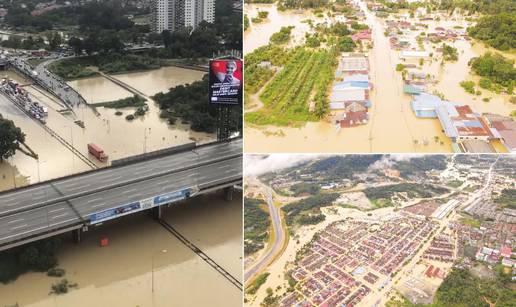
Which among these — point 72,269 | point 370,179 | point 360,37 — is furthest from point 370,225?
point 360,37

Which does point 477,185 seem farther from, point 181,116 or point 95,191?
point 181,116

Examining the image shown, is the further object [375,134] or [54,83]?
[54,83]

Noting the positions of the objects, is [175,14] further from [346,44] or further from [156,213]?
[156,213]

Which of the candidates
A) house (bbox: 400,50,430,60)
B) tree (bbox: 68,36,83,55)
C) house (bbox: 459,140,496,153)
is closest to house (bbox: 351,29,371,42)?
house (bbox: 400,50,430,60)

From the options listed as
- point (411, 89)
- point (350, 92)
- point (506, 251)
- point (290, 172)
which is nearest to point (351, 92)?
point (350, 92)

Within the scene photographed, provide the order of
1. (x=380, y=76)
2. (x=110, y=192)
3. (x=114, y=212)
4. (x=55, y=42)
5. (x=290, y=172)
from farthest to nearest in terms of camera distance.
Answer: (x=55, y=42) < (x=380, y=76) < (x=110, y=192) < (x=114, y=212) < (x=290, y=172)

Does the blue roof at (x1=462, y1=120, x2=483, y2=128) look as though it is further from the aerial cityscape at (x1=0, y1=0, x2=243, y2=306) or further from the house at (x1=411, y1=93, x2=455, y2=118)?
the aerial cityscape at (x1=0, y1=0, x2=243, y2=306)
